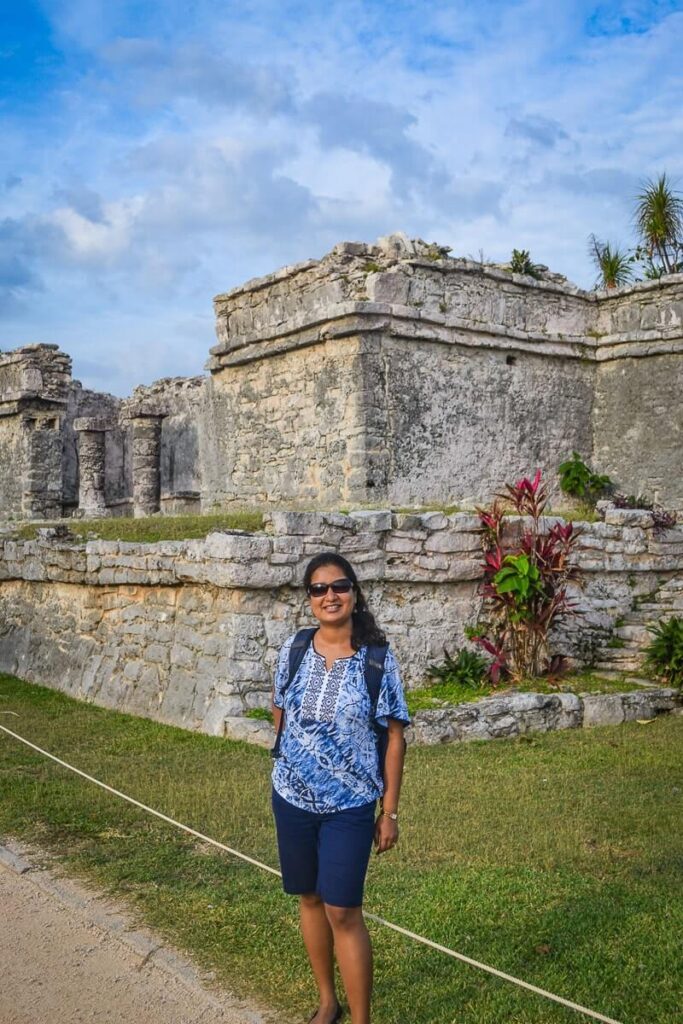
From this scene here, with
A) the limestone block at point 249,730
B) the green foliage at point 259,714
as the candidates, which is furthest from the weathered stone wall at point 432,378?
the limestone block at point 249,730

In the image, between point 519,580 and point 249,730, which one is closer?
point 249,730

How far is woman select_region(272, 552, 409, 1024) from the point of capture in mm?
3113

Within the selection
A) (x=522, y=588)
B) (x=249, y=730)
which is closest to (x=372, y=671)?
(x=249, y=730)

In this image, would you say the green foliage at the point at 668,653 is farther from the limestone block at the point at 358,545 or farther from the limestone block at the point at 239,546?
the limestone block at the point at 239,546

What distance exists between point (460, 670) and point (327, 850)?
5.80 m

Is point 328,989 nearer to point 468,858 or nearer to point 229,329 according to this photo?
point 468,858

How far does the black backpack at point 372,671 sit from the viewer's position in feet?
10.9

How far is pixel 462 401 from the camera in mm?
12945

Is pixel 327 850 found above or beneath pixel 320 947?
above

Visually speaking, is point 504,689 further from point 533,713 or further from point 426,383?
point 426,383

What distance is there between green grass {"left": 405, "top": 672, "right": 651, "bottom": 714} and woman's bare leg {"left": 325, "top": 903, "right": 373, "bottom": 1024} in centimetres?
503

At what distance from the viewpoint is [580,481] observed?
14148 mm

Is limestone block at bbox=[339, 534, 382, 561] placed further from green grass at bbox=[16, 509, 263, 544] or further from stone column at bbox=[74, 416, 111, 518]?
stone column at bbox=[74, 416, 111, 518]

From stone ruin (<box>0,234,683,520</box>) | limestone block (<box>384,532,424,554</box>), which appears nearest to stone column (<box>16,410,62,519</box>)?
stone ruin (<box>0,234,683,520</box>)
